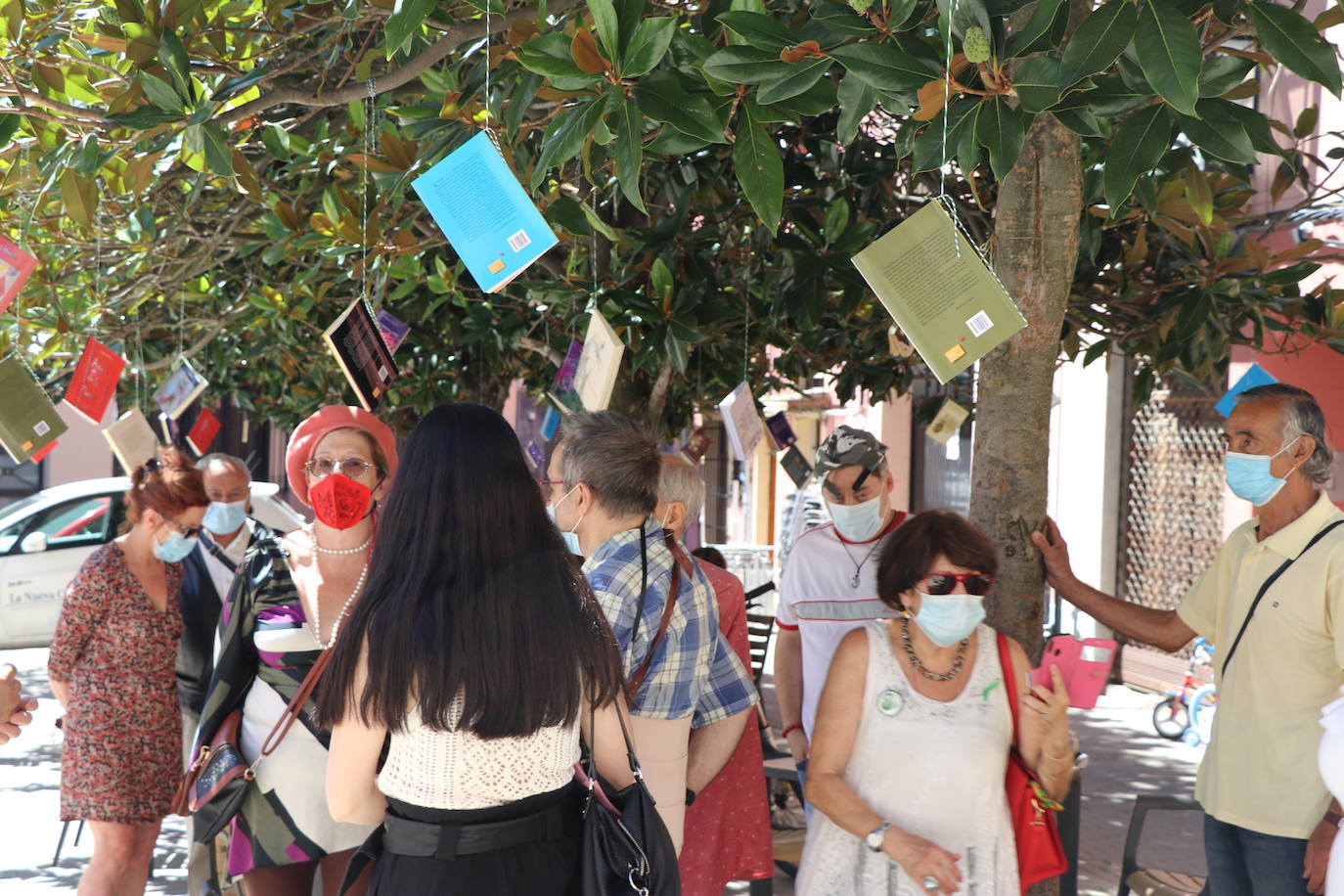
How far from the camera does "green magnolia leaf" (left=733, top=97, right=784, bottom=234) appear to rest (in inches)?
93.7

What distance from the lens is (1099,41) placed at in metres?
2.04

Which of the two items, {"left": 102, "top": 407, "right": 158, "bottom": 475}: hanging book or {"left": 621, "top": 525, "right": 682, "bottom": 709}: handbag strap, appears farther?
{"left": 102, "top": 407, "right": 158, "bottom": 475}: hanging book

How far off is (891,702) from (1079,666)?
479 mm

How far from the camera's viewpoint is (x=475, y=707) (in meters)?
2.38

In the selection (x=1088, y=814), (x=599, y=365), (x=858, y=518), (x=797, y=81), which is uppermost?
(x=797, y=81)

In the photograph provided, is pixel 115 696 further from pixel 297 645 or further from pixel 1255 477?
pixel 1255 477

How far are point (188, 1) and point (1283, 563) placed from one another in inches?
135

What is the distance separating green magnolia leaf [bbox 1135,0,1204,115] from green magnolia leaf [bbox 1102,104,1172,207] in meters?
0.34

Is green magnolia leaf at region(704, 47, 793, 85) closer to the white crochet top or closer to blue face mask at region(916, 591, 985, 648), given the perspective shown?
the white crochet top

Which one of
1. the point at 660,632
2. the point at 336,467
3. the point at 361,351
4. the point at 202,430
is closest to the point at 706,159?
the point at 361,351

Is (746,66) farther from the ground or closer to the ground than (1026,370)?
farther from the ground

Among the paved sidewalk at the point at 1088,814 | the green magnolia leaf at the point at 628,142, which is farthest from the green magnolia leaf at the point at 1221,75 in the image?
the paved sidewalk at the point at 1088,814

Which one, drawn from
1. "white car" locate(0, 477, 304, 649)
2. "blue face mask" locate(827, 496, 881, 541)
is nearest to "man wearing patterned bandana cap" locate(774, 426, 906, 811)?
"blue face mask" locate(827, 496, 881, 541)

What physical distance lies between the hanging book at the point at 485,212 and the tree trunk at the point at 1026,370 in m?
1.48
